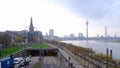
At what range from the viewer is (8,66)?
40.0 meters

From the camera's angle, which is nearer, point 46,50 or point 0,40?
point 0,40

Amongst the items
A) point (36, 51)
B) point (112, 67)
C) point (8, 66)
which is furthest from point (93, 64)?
point (36, 51)

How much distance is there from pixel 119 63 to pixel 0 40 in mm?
64583

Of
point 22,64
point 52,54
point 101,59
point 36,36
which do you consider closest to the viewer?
point 101,59

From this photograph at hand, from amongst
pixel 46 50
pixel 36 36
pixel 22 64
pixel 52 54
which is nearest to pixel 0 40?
pixel 46 50

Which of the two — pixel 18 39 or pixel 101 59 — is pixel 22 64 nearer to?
pixel 101 59

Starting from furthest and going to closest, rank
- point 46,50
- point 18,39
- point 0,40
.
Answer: point 18,39 < point 46,50 < point 0,40

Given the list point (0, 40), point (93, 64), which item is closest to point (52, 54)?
point (0, 40)

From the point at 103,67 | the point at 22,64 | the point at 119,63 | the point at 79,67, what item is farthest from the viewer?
the point at 22,64

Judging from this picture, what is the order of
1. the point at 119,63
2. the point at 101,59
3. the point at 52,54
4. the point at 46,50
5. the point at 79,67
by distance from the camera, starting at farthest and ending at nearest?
the point at 52,54
the point at 46,50
the point at 79,67
the point at 101,59
the point at 119,63

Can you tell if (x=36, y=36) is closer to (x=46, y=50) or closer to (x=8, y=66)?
(x=46, y=50)

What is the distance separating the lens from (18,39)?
464ft

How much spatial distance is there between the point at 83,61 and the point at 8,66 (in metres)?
18.0

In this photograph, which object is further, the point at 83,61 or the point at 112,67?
the point at 83,61
